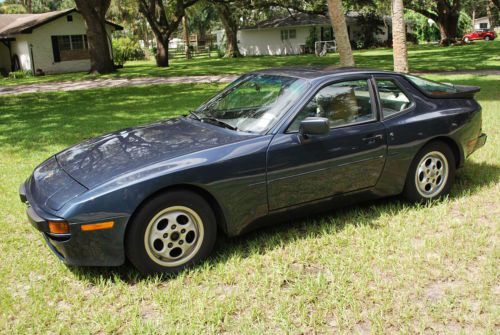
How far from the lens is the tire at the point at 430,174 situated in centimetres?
495

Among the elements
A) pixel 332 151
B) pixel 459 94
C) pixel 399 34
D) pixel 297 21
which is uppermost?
pixel 297 21

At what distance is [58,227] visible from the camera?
3434 mm

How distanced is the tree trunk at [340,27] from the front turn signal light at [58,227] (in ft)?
31.1

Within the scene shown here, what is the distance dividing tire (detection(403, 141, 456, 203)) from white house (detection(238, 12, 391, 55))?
130 feet

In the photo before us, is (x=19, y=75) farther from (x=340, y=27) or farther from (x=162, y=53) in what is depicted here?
(x=340, y=27)

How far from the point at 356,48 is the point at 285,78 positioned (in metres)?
41.0

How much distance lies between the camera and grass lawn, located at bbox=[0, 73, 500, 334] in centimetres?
321

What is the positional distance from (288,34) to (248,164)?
142ft

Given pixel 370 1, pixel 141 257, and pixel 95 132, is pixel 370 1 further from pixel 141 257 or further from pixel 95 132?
pixel 141 257

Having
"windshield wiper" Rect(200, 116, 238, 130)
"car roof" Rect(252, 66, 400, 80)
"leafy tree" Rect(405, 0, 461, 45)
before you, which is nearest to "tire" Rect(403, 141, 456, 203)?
"car roof" Rect(252, 66, 400, 80)

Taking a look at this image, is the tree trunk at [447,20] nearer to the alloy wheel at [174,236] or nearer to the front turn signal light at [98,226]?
the alloy wheel at [174,236]

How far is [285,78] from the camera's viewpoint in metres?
4.67

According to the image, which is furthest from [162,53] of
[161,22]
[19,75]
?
[19,75]

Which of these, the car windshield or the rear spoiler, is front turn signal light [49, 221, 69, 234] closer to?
the car windshield
